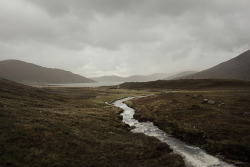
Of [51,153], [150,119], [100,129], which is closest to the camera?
[51,153]

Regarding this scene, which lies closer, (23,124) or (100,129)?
(23,124)

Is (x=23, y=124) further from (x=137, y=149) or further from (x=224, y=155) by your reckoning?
(x=224, y=155)

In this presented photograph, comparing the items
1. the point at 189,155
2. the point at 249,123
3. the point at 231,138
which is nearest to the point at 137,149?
the point at 189,155

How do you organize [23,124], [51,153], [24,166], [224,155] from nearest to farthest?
[24,166] < [51,153] < [224,155] < [23,124]

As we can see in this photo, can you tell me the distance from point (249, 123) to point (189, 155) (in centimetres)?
1923

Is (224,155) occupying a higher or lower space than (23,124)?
lower

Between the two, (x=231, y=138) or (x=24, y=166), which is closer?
(x=24, y=166)

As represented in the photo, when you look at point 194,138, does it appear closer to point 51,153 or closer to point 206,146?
point 206,146

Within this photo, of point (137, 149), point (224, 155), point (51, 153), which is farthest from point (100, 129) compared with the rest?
point (224, 155)

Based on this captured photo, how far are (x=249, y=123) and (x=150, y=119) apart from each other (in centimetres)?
2186

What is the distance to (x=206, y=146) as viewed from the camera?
22.4 metres

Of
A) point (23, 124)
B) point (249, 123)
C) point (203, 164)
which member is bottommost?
point (203, 164)

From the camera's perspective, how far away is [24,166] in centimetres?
1247

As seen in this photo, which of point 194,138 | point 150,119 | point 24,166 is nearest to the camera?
point 24,166
